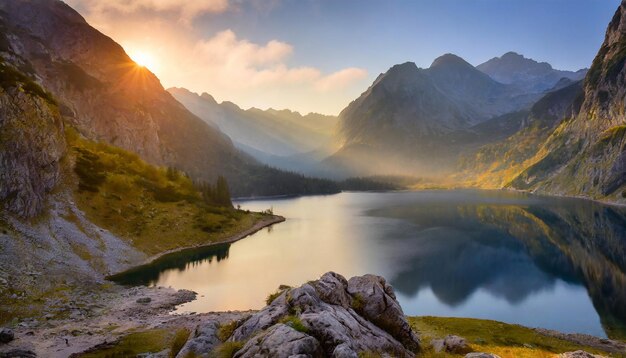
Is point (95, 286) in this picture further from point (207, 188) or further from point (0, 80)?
point (207, 188)

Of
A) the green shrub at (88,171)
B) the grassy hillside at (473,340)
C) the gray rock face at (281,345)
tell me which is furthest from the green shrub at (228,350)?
the green shrub at (88,171)

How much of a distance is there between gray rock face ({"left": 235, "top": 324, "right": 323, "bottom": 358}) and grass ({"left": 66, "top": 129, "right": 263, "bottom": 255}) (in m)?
93.8

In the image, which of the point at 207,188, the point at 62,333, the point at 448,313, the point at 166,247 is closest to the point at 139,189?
the point at 166,247

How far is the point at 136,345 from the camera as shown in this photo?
42.2m

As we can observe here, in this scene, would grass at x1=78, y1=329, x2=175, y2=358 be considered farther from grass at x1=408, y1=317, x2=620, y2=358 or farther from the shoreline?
the shoreline

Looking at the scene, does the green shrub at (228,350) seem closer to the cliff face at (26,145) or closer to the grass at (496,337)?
the grass at (496,337)

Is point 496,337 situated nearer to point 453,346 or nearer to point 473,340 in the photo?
point 473,340

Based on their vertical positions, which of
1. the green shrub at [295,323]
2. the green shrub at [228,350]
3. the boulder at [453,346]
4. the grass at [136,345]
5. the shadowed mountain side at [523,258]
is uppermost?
the green shrub at [295,323]

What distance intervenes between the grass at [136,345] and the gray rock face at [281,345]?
2445 cm

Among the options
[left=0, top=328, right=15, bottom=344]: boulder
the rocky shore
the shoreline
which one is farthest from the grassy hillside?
the shoreline

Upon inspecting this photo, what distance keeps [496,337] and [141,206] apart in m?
106

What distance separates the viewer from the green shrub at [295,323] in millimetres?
19703

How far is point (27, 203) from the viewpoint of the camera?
265 feet

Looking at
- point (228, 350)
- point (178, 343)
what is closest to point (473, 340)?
point (178, 343)
